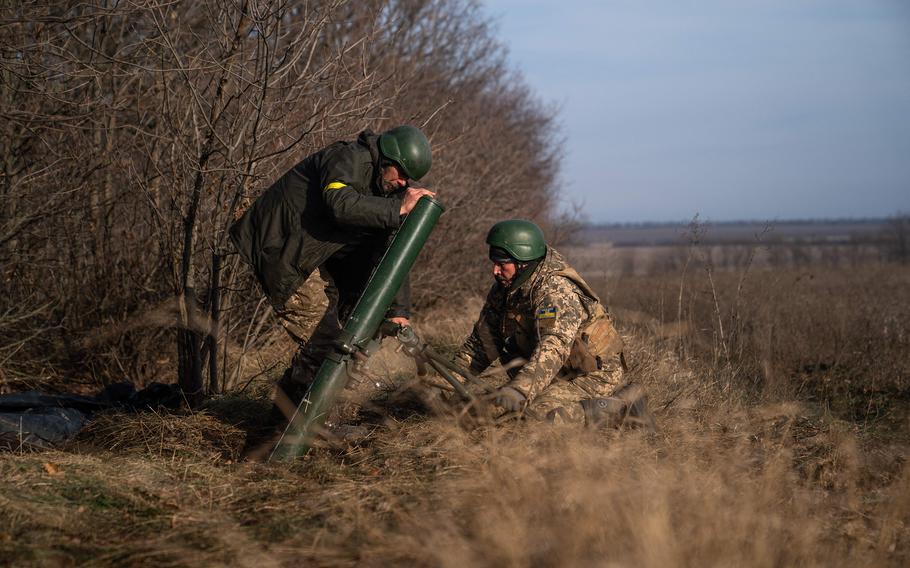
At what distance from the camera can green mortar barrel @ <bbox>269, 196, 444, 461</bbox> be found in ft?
15.9

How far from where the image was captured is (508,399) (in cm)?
494

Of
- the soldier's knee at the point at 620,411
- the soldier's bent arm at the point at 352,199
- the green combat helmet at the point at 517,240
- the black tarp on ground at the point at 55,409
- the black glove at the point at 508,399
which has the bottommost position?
the black tarp on ground at the point at 55,409

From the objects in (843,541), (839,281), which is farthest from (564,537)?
(839,281)

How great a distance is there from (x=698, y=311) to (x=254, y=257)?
466 inches

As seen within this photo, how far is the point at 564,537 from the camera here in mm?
3396

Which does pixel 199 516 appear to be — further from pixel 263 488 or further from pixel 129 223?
pixel 129 223

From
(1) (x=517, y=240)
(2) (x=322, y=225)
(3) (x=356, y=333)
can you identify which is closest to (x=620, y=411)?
(1) (x=517, y=240)

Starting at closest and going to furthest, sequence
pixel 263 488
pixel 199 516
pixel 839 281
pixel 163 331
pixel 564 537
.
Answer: pixel 564 537 → pixel 199 516 → pixel 263 488 → pixel 163 331 → pixel 839 281

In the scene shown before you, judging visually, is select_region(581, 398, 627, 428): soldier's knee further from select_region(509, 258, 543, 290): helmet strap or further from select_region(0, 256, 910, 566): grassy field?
select_region(509, 258, 543, 290): helmet strap

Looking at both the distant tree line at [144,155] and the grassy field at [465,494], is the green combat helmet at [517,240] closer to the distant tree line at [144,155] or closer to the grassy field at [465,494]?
the grassy field at [465,494]

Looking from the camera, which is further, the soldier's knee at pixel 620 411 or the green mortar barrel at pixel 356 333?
the soldier's knee at pixel 620 411

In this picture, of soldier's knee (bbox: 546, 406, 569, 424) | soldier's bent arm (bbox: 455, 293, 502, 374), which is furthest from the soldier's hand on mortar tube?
soldier's knee (bbox: 546, 406, 569, 424)

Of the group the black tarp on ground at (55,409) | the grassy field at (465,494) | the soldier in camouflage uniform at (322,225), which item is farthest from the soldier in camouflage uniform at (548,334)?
the black tarp on ground at (55,409)

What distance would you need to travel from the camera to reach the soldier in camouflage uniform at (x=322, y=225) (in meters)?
5.14
